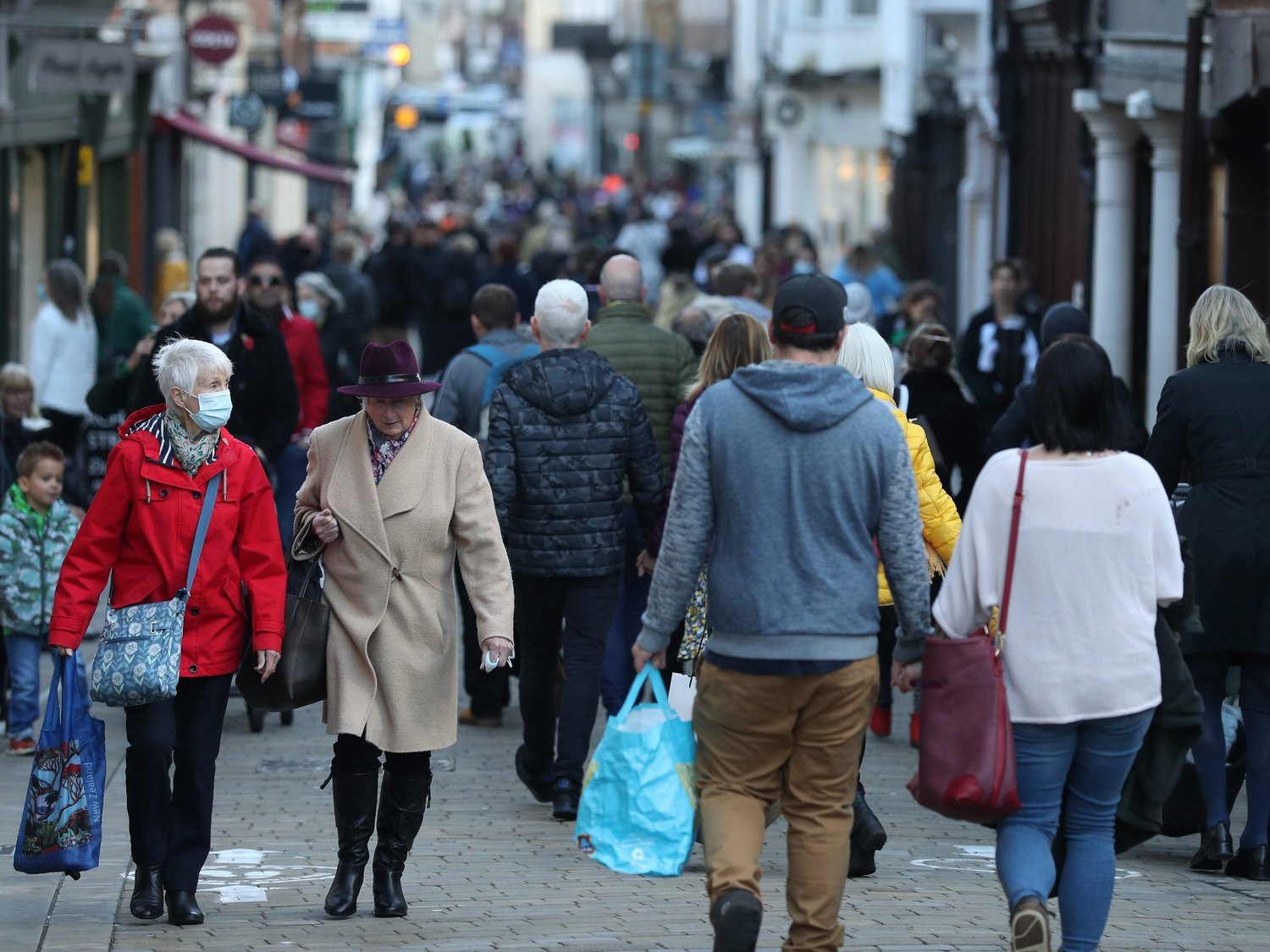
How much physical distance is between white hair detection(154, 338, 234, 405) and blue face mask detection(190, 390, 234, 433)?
5 cm

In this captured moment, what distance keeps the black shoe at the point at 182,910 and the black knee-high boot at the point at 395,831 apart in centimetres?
52

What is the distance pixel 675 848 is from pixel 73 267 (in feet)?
29.4

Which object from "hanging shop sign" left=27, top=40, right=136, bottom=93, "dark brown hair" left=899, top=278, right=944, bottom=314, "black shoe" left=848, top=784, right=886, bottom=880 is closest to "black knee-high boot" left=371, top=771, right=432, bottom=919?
"black shoe" left=848, top=784, right=886, bottom=880

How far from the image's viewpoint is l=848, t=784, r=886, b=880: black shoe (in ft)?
23.8

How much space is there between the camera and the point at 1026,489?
5.55 m

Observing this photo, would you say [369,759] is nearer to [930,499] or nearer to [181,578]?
[181,578]

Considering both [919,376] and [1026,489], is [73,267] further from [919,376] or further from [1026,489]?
[1026,489]

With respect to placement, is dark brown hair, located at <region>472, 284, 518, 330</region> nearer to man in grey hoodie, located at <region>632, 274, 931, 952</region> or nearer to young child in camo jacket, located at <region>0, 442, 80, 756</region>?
young child in camo jacket, located at <region>0, 442, 80, 756</region>

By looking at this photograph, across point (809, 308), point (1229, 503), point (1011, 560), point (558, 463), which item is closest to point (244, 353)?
point (558, 463)

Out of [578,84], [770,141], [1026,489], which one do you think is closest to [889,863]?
[1026,489]

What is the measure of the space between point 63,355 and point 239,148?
18.4 meters

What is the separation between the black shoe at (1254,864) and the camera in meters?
7.47

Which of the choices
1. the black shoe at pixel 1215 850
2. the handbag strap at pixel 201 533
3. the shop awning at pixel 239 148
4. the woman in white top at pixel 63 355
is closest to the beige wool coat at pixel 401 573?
the handbag strap at pixel 201 533

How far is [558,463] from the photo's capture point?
26.7 feet
